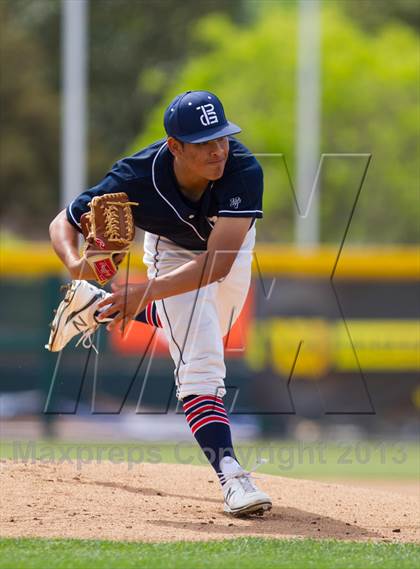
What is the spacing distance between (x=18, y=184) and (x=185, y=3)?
8.48m

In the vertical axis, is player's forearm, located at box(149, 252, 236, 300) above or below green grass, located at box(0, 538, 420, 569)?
above

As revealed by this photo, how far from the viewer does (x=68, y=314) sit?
18.6ft

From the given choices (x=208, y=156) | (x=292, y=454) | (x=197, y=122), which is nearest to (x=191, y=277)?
(x=208, y=156)

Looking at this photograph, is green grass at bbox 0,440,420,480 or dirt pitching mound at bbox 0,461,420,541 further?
green grass at bbox 0,440,420,480

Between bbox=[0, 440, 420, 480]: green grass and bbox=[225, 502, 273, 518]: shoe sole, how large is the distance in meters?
3.40

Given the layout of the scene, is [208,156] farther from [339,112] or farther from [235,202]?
[339,112]

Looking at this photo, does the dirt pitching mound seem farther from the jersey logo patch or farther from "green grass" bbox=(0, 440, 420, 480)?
"green grass" bbox=(0, 440, 420, 480)

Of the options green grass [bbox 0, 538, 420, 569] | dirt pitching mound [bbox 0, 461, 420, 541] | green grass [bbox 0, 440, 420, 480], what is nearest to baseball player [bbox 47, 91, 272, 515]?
dirt pitching mound [bbox 0, 461, 420, 541]

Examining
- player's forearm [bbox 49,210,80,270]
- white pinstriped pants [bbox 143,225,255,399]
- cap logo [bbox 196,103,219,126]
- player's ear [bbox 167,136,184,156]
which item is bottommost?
white pinstriped pants [bbox 143,225,255,399]

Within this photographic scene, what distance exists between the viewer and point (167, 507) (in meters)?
5.01

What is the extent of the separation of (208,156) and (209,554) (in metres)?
1.65

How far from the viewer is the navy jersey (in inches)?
190

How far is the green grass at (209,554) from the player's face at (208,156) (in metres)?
1.52

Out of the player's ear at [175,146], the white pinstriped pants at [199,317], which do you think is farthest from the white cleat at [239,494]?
the player's ear at [175,146]
